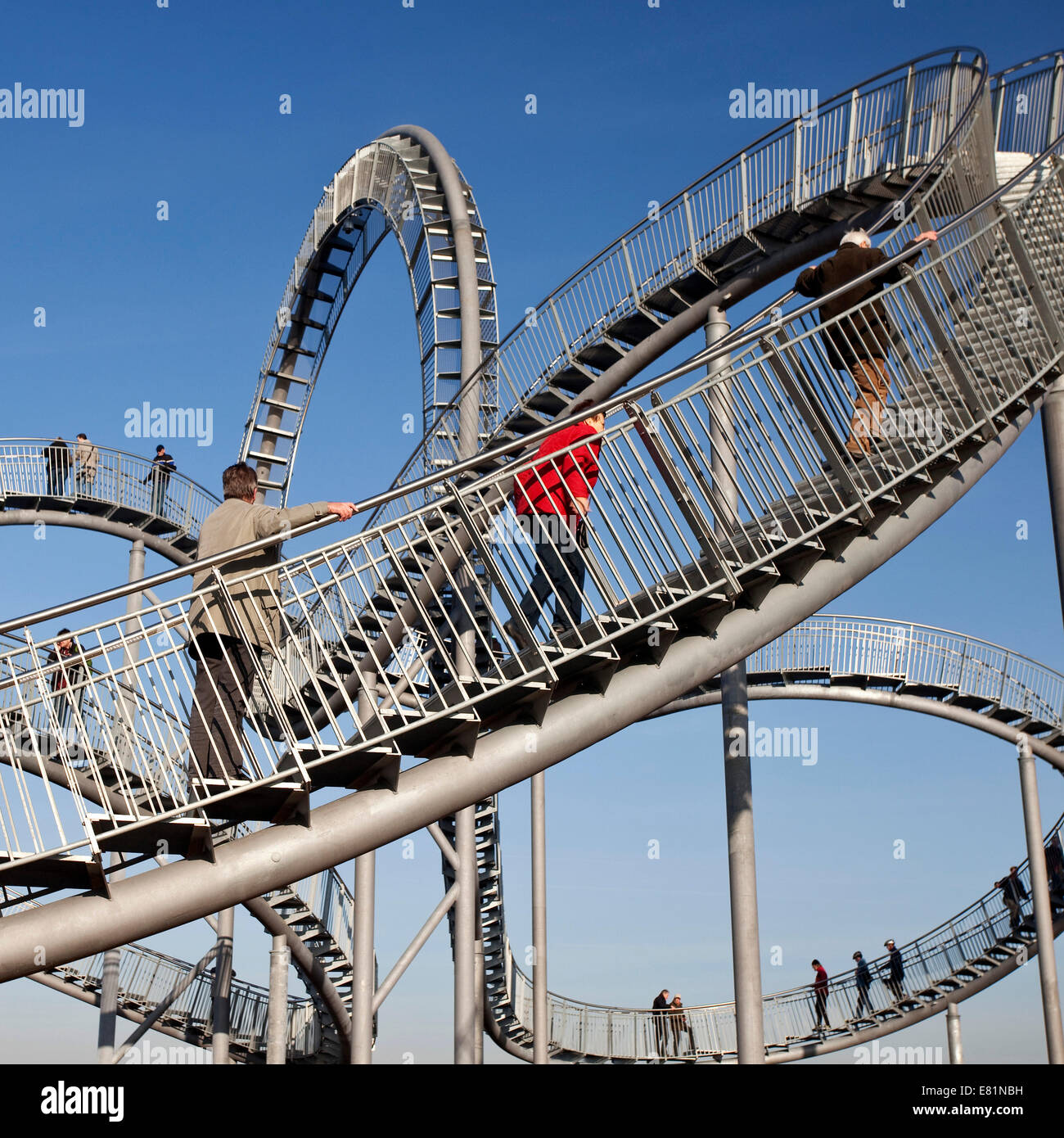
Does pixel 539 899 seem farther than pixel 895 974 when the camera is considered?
Answer: No

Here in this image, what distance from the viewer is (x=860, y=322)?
7688 mm

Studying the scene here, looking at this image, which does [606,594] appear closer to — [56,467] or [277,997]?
[277,997]

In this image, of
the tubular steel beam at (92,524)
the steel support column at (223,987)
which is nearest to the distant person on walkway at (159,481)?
the tubular steel beam at (92,524)

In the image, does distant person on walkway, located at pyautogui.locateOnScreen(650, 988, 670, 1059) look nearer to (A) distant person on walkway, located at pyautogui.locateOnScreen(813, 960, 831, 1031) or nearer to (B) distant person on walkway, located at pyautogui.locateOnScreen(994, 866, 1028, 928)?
(A) distant person on walkway, located at pyautogui.locateOnScreen(813, 960, 831, 1031)

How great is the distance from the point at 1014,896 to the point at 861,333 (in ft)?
48.8

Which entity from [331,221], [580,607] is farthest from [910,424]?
[331,221]

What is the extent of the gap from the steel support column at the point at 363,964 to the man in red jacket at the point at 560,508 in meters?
7.04

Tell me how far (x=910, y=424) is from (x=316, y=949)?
13531mm

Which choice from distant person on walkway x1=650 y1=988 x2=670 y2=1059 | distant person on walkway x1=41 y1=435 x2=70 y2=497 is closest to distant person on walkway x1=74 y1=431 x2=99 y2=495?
distant person on walkway x1=41 y1=435 x2=70 y2=497

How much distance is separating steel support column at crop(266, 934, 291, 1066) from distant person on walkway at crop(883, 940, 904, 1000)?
1076 centimetres

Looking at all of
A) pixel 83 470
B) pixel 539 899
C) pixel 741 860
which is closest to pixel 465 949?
pixel 539 899

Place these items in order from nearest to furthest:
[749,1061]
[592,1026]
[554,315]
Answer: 1. [749,1061]
2. [554,315]
3. [592,1026]

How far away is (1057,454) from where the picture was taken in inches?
334
